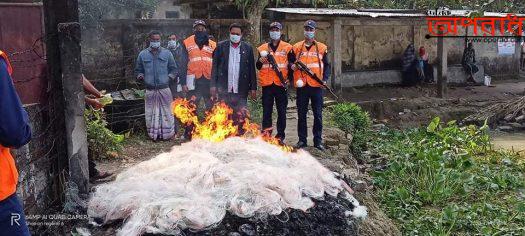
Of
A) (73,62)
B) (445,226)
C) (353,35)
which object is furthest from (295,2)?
(73,62)

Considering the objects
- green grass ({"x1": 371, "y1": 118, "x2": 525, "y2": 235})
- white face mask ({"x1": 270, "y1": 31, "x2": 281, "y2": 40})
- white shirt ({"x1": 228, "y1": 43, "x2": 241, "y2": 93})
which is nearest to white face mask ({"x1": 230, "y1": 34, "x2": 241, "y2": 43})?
white shirt ({"x1": 228, "y1": 43, "x2": 241, "y2": 93})

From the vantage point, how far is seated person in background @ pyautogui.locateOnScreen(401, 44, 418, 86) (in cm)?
1820

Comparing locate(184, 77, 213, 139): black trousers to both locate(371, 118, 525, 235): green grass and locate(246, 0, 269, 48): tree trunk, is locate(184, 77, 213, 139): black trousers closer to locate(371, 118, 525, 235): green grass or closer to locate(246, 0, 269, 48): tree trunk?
locate(371, 118, 525, 235): green grass

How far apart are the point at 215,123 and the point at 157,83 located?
1408 millimetres

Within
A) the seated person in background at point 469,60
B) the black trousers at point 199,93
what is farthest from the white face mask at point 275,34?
the seated person in background at point 469,60

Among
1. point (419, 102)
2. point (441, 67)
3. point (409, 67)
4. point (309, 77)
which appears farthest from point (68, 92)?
point (409, 67)

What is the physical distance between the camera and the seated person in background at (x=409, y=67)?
1820 centimetres

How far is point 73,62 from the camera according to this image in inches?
191

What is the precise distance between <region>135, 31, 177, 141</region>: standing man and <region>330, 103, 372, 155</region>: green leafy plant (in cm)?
373

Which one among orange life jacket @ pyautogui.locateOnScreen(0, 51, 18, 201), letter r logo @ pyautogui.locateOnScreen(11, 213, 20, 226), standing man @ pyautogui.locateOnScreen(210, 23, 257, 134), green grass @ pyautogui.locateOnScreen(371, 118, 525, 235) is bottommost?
green grass @ pyautogui.locateOnScreen(371, 118, 525, 235)

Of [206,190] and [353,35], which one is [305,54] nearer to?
[206,190]

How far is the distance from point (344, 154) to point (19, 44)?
18.4ft

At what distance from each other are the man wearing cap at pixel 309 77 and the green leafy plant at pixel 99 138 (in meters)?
2.99

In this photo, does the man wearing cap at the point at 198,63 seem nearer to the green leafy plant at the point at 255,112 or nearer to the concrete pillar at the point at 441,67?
the green leafy plant at the point at 255,112
